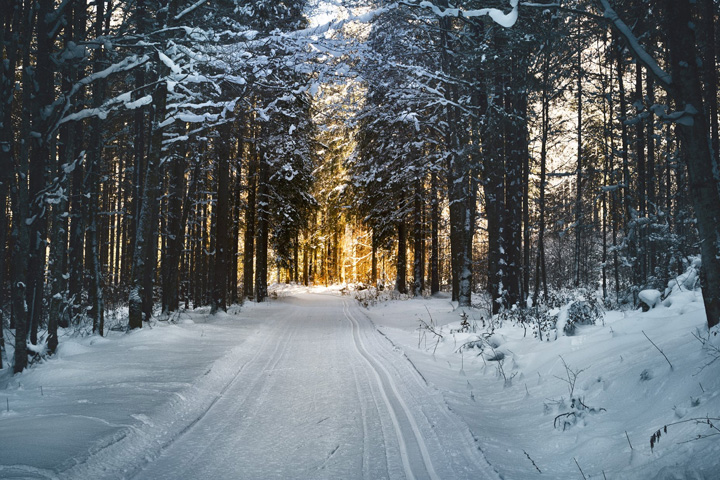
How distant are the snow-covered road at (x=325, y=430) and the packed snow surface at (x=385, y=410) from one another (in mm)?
21

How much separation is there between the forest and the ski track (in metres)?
3.32

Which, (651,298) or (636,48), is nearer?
(636,48)

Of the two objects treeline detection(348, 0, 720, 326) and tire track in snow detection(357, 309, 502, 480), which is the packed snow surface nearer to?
tire track in snow detection(357, 309, 502, 480)

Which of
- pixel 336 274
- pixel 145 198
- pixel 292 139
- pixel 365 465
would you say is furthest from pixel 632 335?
pixel 336 274

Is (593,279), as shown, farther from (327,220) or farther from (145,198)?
(145,198)

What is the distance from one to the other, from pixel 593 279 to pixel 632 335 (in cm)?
2837

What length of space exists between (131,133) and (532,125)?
1583 centimetres

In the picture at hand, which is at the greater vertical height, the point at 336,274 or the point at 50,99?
the point at 50,99

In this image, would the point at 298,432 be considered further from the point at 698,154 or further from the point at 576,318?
the point at 576,318

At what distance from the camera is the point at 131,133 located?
18.0 meters

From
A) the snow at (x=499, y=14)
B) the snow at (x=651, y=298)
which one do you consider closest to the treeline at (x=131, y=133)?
the snow at (x=499, y=14)

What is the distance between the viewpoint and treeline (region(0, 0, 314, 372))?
6.70 metres

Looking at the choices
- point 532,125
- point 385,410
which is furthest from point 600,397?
point 532,125

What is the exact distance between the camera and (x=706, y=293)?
4918mm
